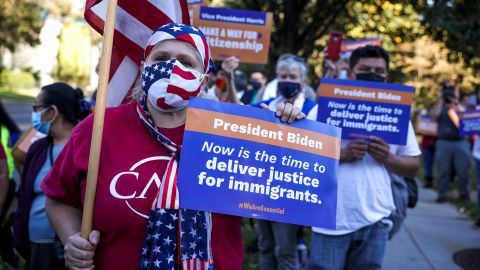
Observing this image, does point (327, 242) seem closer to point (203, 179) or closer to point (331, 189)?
point (331, 189)

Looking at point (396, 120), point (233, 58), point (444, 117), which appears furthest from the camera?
point (444, 117)

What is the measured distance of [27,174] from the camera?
12.2 feet

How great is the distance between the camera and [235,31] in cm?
526

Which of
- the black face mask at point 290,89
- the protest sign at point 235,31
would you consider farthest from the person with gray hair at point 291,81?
the protest sign at point 235,31

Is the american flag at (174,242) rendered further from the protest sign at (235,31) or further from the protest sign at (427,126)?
the protest sign at (427,126)

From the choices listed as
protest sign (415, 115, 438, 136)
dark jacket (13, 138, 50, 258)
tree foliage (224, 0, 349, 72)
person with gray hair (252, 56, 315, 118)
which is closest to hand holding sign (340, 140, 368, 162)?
person with gray hair (252, 56, 315, 118)

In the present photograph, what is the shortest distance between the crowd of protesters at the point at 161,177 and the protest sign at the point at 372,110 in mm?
84

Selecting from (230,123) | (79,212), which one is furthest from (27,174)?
(230,123)

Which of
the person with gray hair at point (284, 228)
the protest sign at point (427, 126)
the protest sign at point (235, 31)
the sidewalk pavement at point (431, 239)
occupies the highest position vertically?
the protest sign at point (235, 31)

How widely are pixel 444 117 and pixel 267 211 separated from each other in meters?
8.56

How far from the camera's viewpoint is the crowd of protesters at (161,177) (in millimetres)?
2096

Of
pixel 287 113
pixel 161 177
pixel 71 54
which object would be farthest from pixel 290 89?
pixel 71 54

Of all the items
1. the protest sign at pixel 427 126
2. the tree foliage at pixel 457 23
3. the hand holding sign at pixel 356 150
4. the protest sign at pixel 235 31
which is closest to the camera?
the hand holding sign at pixel 356 150

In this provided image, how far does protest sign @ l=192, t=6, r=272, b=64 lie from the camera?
5.13 m
